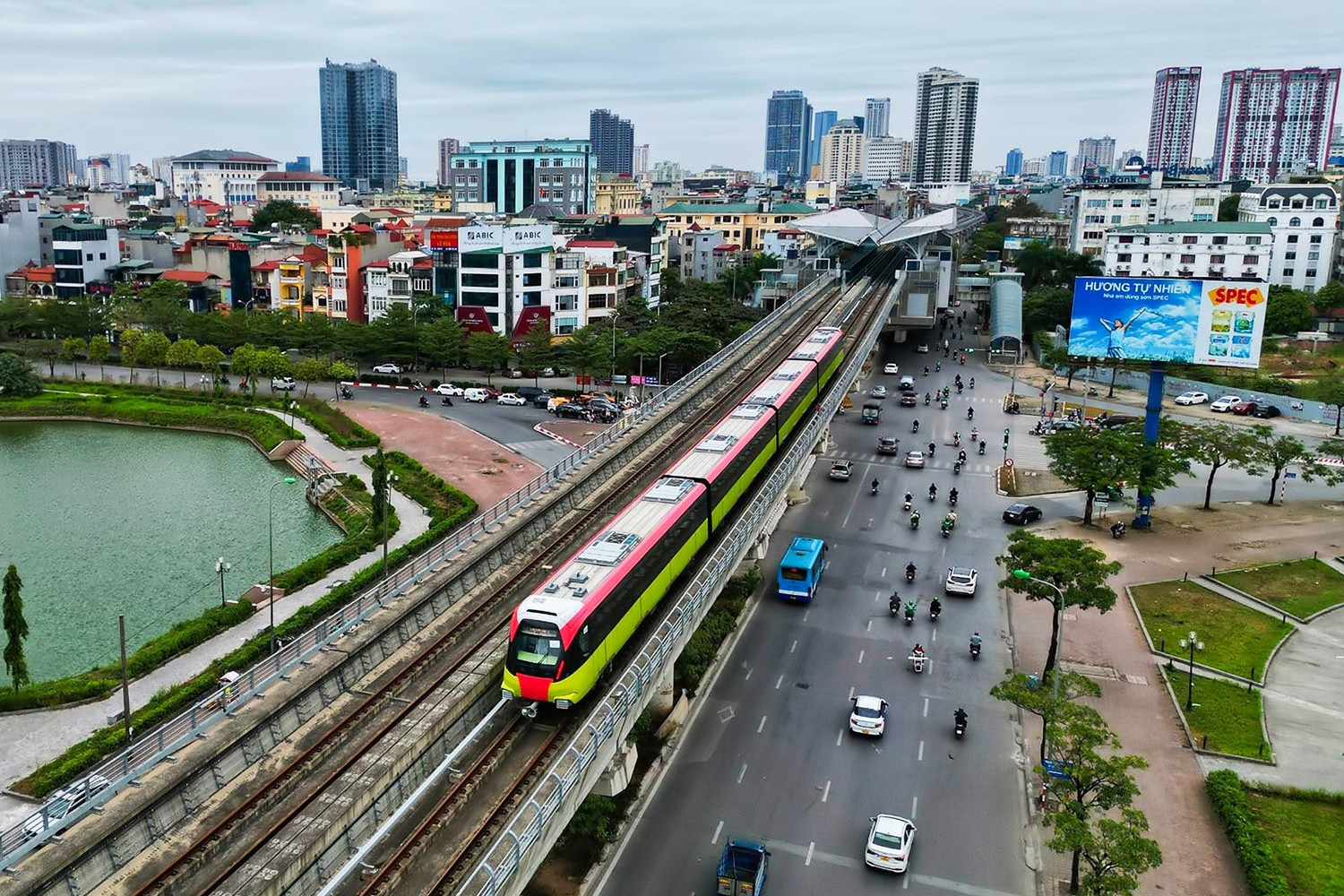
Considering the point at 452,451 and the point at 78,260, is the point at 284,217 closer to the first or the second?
the point at 78,260

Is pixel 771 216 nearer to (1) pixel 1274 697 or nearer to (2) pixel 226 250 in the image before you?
(2) pixel 226 250

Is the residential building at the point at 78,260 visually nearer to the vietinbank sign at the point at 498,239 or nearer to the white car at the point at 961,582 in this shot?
the vietinbank sign at the point at 498,239

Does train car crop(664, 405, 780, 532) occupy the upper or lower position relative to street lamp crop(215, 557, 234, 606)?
upper

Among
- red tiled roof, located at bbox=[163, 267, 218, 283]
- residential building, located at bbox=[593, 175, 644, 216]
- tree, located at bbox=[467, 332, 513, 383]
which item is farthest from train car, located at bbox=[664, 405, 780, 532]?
residential building, located at bbox=[593, 175, 644, 216]

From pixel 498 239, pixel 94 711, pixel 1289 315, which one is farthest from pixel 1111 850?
pixel 1289 315

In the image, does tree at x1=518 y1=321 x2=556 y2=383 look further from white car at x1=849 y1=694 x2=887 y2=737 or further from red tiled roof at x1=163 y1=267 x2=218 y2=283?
white car at x1=849 y1=694 x2=887 y2=737
